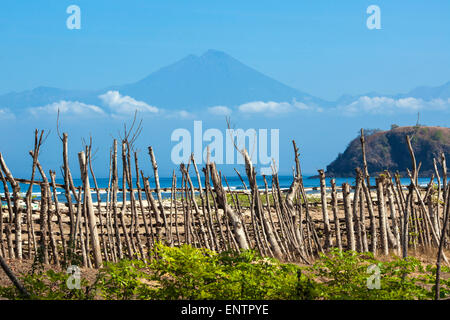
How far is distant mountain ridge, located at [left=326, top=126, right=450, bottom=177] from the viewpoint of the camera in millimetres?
47969

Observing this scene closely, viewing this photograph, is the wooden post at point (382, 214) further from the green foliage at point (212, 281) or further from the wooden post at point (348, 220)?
the green foliage at point (212, 281)

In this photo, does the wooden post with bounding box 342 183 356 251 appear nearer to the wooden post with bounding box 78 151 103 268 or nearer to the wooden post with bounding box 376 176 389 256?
the wooden post with bounding box 376 176 389 256

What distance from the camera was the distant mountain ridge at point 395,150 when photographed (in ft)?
157

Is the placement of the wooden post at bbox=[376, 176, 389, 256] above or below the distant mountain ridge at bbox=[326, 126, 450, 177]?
below

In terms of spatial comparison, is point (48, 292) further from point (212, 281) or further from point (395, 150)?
point (395, 150)

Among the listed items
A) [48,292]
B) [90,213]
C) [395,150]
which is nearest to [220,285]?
[48,292]

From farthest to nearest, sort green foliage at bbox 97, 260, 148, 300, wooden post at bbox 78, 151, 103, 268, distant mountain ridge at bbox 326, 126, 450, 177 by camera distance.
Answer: distant mountain ridge at bbox 326, 126, 450, 177 < wooden post at bbox 78, 151, 103, 268 < green foliage at bbox 97, 260, 148, 300

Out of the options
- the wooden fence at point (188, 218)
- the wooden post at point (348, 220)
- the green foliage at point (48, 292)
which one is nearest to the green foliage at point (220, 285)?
the green foliage at point (48, 292)

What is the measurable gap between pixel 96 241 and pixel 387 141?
47710 mm

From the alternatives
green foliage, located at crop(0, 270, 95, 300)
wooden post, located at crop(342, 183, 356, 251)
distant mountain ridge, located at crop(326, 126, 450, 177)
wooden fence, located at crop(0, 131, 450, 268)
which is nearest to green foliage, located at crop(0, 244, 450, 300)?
green foliage, located at crop(0, 270, 95, 300)

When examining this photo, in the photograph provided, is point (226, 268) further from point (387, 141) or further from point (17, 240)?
point (387, 141)

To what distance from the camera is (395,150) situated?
163 feet

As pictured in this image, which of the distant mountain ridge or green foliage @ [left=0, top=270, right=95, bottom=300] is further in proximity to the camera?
the distant mountain ridge

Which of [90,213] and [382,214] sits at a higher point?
[90,213]
